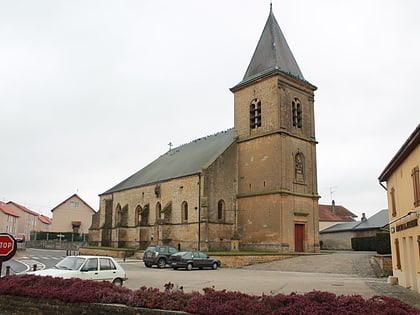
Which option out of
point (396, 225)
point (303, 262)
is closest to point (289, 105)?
point (303, 262)

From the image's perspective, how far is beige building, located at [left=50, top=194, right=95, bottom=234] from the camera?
250ft

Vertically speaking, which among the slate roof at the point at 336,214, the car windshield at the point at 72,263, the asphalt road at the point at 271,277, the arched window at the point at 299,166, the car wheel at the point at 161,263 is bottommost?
the asphalt road at the point at 271,277

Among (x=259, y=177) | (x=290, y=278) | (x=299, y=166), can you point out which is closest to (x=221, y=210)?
(x=259, y=177)

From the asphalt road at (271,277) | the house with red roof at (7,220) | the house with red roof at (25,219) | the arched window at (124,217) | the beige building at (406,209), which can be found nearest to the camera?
the beige building at (406,209)

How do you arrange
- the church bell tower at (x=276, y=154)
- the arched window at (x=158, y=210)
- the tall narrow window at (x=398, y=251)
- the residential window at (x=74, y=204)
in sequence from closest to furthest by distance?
the tall narrow window at (x=398, y=251)
the church bell tower at (x=276, y=154)
the arched window at (x=158, y=210)
the residential window at (x=74, y=204)

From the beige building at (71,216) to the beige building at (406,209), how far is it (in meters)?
67.2

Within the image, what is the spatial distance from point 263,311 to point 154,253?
66.4 feet

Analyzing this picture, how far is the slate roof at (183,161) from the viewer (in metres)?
36.2

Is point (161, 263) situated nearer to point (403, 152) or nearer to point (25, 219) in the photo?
point (403, 152)

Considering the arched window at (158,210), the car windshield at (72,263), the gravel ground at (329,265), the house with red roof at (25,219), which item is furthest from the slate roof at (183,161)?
the house with red roof at (25,219)

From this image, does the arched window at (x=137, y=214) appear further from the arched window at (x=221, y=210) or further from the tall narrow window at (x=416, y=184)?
the tall narrow window at (x=416, y=184)

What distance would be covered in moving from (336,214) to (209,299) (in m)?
64.1

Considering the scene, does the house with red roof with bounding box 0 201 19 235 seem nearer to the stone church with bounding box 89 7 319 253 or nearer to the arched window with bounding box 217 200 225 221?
the stone church with bounding box 89 7 319 253

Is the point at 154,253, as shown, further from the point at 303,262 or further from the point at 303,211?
the point at 303,211
